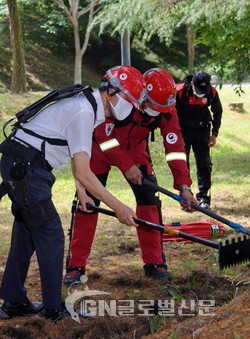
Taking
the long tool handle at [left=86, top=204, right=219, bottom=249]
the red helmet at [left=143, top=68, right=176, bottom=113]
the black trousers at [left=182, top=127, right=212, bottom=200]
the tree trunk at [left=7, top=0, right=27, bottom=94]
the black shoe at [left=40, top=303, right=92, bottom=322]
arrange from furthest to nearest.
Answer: the tree trunk at [left=7, top=0, right=27, bottom=94]
the black trousers at [left=182, top=127, right=212, bottom=200]
the red helmet at [left=143, top=68, right=176, bottom=113]
the long tool handle at [left=86, top=204, right=219, bottom=249]
the black shoe at [left=40, top=303, right=92, bottom=322]

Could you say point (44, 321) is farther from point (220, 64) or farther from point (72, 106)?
point (220, 64)

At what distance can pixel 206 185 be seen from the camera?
28.5ft

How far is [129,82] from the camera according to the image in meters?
4.36

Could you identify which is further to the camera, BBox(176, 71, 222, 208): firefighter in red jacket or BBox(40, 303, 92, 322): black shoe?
BBox(176, 71, 222, 208): firefighter in red jacket

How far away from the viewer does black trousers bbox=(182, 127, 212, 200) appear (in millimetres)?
8444

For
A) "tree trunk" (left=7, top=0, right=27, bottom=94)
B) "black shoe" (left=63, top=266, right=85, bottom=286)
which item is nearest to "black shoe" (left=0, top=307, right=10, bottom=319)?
"black shoe" (left=63, top=266, right=85, bottom=286)

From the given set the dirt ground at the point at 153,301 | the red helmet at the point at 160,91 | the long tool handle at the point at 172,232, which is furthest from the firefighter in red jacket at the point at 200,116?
the long tool handle at the point at 172,232

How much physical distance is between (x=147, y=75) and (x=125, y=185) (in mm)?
6956

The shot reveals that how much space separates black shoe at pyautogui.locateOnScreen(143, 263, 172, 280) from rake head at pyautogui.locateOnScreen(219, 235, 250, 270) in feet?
2.49

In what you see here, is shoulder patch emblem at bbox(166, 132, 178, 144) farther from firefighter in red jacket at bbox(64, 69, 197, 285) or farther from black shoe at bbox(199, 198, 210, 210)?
black shoe at bbox(199, 198, 210, 210)

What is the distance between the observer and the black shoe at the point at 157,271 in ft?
16.9

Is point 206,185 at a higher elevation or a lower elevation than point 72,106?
lower

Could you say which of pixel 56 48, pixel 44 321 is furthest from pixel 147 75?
pixel 56 48

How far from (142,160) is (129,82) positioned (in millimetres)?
1160
